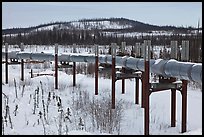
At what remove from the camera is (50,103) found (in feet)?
34.5

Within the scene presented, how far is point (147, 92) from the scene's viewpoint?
732 centimetres

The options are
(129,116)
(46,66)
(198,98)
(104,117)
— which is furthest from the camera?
(46,66)

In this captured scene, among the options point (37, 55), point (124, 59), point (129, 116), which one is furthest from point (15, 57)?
point (129, 116)

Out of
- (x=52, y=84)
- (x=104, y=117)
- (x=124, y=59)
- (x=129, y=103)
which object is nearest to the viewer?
(x=104, y=117)

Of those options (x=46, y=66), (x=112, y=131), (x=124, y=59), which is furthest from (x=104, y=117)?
(x=46, y=66)

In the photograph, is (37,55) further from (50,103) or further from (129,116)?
(129,116)

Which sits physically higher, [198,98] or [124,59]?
[124,59]

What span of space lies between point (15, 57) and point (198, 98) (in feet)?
28.0

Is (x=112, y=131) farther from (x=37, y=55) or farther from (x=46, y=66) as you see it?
(x=46, y=66)

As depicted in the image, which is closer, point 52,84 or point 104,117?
point 104,117

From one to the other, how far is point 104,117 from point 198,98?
5196mm

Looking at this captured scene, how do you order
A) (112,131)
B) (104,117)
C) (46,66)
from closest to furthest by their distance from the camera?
(112,131) < (104,117) < (46,66)

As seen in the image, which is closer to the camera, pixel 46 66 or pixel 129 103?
pixel 129 103

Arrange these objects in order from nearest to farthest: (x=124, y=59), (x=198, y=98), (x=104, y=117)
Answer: (x=104, y=117) → (x=124, y=59) → (x=198, y=98)
